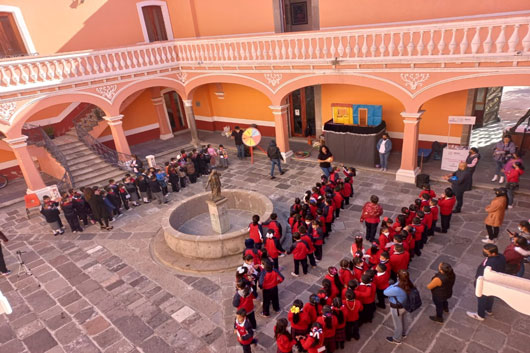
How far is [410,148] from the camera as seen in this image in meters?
11.8

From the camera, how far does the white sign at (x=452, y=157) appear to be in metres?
11.6

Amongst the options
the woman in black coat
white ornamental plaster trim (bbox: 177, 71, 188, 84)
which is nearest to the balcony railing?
white ornamental plaster trim (bbox: 177, 71, 188, 84)

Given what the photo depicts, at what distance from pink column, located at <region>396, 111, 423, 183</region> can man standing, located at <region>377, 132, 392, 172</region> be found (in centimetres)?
60

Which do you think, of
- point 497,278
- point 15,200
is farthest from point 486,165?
point 15,200

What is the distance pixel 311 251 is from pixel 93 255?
21.2 feet

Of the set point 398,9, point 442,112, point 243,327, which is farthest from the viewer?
point 442,112

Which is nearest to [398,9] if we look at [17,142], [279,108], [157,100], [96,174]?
[279,108]

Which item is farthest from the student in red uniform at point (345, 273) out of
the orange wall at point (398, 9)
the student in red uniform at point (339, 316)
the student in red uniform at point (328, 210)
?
the orange wall at point (398, 9)

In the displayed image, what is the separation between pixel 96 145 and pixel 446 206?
1463cm

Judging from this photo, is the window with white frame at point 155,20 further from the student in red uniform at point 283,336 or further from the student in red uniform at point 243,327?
the student in red uniform at point 283,336

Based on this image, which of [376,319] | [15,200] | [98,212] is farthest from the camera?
[15,200]

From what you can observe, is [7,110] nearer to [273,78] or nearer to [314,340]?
[273,78]

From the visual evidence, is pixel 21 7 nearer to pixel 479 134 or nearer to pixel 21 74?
pixel 21 74

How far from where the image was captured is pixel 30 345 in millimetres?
7129
